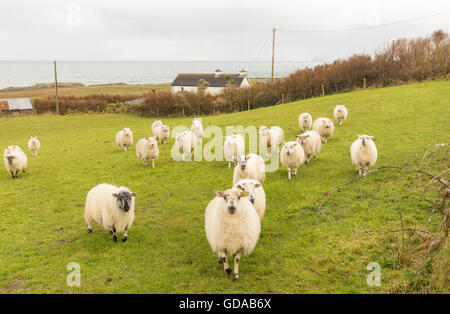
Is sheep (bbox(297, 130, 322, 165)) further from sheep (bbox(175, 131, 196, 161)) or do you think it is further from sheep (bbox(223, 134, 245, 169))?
sheep (bbox(175, 131, 196, 161))

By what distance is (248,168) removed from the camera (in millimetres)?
10836

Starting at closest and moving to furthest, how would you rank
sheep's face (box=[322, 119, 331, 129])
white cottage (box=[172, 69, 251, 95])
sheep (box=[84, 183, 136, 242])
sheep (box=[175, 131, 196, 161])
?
sheep (box=[84, 183, 136, 242]), sheep (box=[175, 131, 196, 161]), sheep's face (box=[322, 119, 331, 129]), white cottage (box=[172, 69, 251, 95])

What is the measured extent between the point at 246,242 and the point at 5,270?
5326 mm

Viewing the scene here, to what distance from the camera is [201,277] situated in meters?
6.59

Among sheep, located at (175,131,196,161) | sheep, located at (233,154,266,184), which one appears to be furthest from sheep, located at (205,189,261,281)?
sheep, located at (175,131,196,161)

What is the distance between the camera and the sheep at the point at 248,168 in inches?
418

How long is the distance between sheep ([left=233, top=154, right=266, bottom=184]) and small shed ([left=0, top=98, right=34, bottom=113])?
Result: 45443 millimetres

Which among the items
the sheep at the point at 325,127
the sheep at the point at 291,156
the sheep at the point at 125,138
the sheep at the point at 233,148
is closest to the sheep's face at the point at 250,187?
the sheep at the point at 291,156

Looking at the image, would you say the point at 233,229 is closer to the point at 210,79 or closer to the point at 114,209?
the point at 114,209

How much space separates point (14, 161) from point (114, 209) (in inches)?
361

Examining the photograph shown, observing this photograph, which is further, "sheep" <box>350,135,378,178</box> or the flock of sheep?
"sheep" <box>350,135,378,178</box>

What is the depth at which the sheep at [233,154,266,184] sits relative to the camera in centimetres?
1062

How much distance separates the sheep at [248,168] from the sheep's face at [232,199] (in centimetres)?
372
